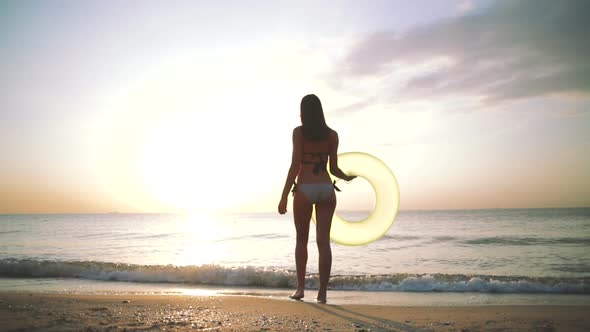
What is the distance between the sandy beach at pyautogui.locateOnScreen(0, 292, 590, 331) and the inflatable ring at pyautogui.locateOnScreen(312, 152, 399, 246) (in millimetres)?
833

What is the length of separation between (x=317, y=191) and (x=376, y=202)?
3.17ft

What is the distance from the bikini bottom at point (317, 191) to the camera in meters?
4.58

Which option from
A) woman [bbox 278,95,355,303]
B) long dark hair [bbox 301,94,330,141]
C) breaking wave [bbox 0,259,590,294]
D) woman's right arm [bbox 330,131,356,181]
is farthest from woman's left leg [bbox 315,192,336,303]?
breaking wave [bbox 0,259,590,294]

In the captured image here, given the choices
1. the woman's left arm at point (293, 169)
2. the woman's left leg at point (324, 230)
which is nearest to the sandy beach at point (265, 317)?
the woman's left leg at point (324, 230)

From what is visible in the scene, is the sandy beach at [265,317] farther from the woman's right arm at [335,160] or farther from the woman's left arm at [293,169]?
the woman's right arm at [335,160]

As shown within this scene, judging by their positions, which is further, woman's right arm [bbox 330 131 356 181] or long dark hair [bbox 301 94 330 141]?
woman's right arm [bbox 330 131 356 181]

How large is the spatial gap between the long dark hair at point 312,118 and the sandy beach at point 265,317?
1.76 m

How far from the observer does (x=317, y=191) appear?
15.0ft

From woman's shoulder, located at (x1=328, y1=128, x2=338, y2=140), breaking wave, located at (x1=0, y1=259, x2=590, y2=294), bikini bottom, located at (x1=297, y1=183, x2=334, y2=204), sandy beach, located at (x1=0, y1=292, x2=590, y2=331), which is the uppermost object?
woman's shoulder, located at (x1=328, y1=128, x2=338, y2=140)

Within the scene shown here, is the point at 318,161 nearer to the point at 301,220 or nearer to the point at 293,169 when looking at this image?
the point at 293,169

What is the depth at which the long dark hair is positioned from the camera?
14.5 ft

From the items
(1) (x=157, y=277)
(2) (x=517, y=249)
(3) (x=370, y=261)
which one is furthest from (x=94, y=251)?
(2) (x=517, y=249)

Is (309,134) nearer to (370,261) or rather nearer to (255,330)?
(255,330)

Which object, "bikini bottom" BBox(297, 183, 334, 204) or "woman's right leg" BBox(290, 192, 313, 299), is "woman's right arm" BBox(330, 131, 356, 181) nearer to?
"bikini bottom" BBox(297, 183, 334, 204)
